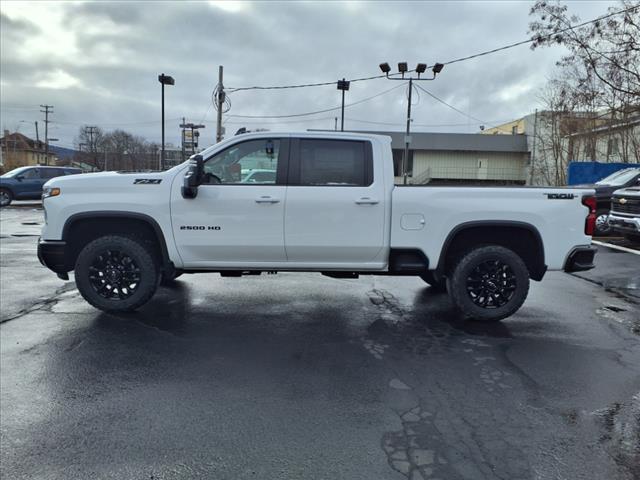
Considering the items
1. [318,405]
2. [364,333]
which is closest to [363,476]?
[318,405]

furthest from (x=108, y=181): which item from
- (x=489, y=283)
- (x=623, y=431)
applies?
(x=623, y=431)

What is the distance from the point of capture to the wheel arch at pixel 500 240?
527cm

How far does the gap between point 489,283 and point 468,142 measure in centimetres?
4299

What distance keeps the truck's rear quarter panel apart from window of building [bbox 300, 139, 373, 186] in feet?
1.53

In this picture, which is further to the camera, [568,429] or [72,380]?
[72,380]

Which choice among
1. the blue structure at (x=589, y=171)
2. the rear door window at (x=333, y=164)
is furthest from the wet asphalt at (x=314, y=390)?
the blue structure at (x=589, y=171)

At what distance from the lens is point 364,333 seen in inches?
199

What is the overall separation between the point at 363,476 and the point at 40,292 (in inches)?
226

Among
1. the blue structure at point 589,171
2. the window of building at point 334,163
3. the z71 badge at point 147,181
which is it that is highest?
the blue structure at point 589,171

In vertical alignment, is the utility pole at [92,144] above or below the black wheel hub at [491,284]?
above

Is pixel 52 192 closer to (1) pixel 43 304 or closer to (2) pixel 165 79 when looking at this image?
(1) pixel 43 304

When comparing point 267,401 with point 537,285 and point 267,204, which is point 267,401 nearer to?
point 267,204

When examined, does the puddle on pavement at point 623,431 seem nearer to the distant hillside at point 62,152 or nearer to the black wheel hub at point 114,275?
the black wheel hub at point 114,275

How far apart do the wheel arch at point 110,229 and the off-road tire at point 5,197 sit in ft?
62.6
